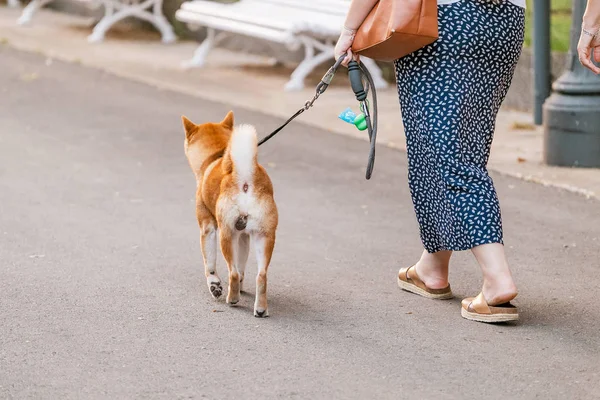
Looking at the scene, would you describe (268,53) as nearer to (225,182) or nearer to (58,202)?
(58,202)

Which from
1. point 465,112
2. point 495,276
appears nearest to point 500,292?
point 495,276

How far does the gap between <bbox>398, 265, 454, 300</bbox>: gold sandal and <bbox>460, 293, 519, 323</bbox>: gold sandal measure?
0.34 m

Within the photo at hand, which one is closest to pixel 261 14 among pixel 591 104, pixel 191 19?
pixel 191 19

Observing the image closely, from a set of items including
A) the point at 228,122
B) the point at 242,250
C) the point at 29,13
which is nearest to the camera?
the point at 242,250

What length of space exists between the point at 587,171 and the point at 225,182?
381 cm

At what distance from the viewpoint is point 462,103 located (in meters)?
4.79

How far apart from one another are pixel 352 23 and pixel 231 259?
1.10 meters

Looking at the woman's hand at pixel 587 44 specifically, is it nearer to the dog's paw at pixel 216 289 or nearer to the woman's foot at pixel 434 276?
the woman's foot at pixel 434 276

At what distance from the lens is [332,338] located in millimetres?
4703

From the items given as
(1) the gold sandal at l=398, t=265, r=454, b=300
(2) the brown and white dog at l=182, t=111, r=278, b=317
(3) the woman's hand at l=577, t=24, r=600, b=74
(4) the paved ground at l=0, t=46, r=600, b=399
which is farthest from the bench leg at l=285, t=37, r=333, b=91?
(3) the woman's hand at l=577, t=24, r=600, b=74

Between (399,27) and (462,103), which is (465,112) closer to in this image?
(462,103)

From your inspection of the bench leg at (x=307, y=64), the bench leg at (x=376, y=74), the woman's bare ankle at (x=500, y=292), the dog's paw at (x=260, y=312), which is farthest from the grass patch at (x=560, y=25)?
the dog's paw at (x=260, y=312)

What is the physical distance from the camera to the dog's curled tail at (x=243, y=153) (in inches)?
186

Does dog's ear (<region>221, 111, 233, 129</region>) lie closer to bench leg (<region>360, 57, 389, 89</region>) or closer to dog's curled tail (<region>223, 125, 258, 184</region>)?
dog's curled tail (<region>223, 125, 258, 184</region>)
